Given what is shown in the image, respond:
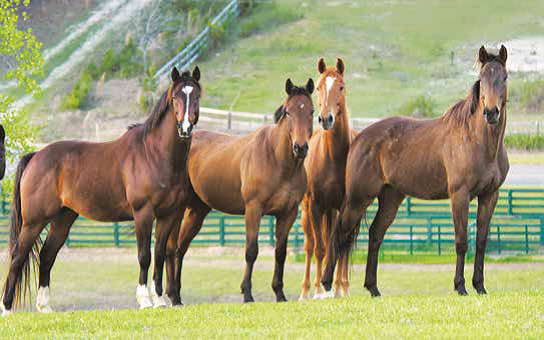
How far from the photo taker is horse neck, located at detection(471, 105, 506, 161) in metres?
11.1

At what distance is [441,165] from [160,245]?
3.32 m

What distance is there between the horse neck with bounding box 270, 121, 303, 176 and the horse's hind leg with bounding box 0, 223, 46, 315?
2.86m

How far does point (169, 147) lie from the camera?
37.6 ft

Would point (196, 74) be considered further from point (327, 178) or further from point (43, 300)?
point (43, 300)

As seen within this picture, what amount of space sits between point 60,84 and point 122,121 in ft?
52.2

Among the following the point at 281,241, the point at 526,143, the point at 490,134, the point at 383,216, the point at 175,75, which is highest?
the point at 175,75

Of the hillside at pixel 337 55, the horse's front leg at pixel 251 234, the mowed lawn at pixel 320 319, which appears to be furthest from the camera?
the hillside at pixel 337 55

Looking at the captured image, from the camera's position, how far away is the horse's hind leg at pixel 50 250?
1198cm

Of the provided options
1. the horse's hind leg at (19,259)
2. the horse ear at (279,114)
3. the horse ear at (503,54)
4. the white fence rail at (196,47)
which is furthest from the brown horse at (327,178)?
the white fence rail at (196,47)

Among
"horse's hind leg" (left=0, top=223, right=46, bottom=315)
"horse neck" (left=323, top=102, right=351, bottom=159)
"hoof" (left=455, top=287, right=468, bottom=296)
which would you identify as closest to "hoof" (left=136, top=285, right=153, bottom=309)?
"horse's hind leg" (left=0, top=223, right=46, bottom=315)

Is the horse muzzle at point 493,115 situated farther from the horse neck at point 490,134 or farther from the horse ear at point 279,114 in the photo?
the horse ear at point 279,114

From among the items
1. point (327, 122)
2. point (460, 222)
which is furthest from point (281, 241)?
point (460, 222)

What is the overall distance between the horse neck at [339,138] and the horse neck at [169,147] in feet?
6.77

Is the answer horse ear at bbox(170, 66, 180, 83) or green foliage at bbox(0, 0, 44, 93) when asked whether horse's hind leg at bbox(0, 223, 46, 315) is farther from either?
green foliage at bbox(0, 0, 44, 93)
